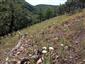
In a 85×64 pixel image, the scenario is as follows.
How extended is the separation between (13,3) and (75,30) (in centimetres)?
3686

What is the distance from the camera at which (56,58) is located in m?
9.76

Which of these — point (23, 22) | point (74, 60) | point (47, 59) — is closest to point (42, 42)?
point (74, 60)

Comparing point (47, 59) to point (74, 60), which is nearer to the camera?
point (47, 59)

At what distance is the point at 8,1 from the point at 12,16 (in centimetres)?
347

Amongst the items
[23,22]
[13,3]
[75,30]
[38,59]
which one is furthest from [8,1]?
[38,59]

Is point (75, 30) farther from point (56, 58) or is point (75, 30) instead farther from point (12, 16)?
point (12, 16)

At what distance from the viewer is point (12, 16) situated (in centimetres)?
4922

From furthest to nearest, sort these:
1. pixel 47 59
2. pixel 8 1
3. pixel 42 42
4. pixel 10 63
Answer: pixel 8 1, pixel 42 42, pixel 10 63, pixel 47 59

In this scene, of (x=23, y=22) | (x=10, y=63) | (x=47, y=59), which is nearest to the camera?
(x=47, y=59)

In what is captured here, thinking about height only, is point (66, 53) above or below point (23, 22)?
above

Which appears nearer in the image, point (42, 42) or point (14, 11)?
point (42, 42)

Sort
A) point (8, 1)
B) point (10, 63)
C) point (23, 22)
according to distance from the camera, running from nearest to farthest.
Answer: point (10, 63) → point (8, 1) → point (23, 22)

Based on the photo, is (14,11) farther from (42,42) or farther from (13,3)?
(42,42)

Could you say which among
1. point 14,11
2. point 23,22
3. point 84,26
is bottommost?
point 23,22
